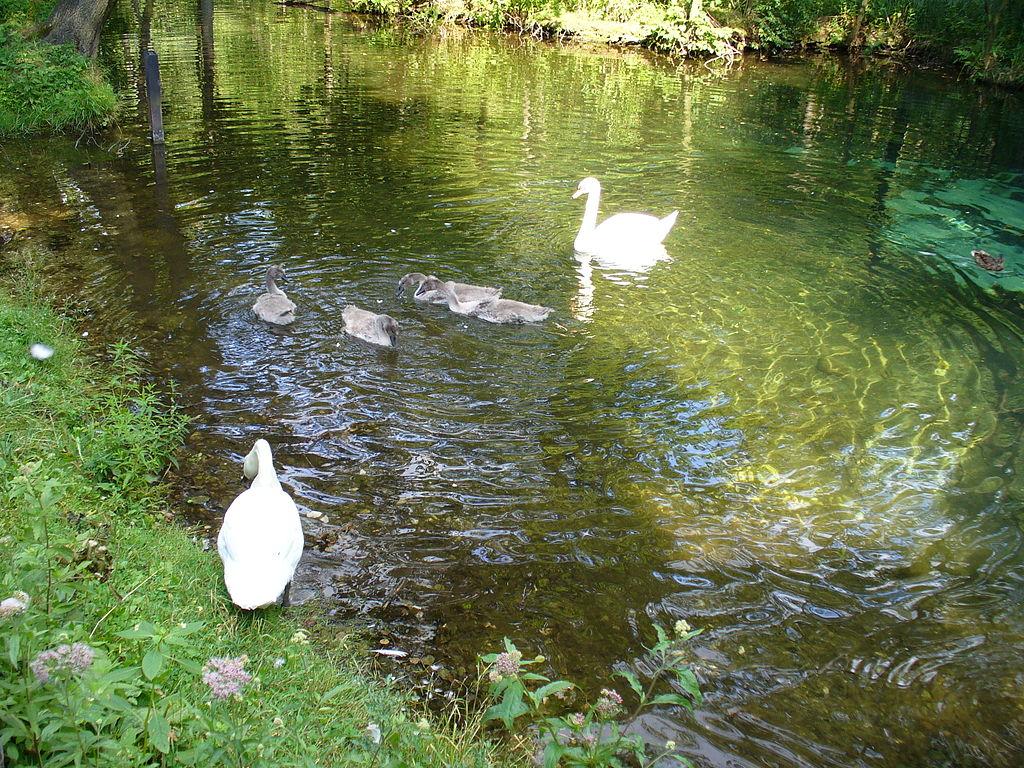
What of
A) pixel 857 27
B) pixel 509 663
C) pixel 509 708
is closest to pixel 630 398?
pixel 509 663

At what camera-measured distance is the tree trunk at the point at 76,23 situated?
49.3 feet

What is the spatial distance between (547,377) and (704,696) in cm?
353

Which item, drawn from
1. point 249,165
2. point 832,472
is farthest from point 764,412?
point 249,165

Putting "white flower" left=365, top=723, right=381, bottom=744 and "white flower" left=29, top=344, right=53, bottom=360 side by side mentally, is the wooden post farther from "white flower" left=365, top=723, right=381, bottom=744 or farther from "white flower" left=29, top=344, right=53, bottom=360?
"white flower" left=365, top=723, right=381, bottom=744

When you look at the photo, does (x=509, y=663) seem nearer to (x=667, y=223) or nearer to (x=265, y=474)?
(x=265, y=474)

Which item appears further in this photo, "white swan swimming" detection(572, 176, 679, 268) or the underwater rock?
the underwater rock

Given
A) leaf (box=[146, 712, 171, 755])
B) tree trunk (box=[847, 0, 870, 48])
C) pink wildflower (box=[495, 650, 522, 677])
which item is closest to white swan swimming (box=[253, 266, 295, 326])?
pink wildflower (box=[495, 650, 522, 677])

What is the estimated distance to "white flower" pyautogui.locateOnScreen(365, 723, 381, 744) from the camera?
10.5 feet

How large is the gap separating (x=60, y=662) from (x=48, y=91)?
14.4 m

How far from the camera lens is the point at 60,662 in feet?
7.26

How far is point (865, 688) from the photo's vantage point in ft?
13.5

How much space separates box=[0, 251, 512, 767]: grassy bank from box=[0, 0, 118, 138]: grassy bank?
29.6 ft

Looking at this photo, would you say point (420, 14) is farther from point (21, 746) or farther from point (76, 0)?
point (21, 746)

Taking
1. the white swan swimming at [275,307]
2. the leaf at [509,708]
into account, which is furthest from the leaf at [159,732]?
the white swan swimming at [275,307]
